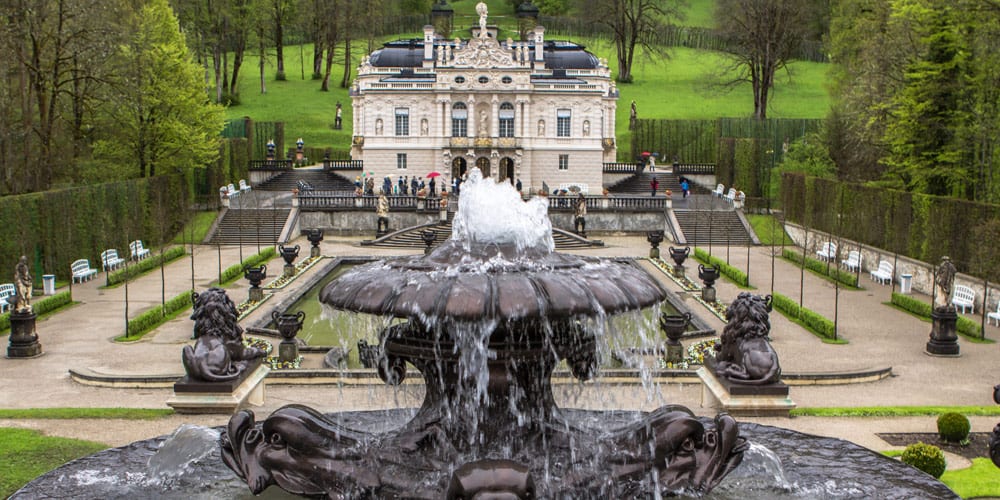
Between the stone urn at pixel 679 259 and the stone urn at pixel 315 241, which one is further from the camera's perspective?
the stone urn at pixel 315 241

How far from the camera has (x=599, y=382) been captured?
20.6 meters

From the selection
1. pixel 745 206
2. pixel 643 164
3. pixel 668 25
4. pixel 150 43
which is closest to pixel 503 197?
pixel 150 43

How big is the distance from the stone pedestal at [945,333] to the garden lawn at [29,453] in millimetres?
19593

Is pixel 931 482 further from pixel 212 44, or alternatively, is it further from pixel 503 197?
pixel 212 44

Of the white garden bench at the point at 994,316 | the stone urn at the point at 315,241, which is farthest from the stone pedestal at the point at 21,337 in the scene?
the white garden bench at the point at 994,316

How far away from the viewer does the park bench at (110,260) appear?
4112cm

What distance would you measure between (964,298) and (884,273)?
6.56 metres

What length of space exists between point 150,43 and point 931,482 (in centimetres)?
4802

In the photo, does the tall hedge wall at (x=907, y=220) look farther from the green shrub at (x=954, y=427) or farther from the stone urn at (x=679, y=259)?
the green shrub at (x=954, y=427)

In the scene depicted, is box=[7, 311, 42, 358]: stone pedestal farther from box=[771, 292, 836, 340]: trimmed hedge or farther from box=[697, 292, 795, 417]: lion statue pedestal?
box=[771, 292, 836, 340]: trimmed hedge

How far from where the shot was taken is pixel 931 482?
1403cm

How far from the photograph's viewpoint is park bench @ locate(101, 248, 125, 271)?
41.1 meters

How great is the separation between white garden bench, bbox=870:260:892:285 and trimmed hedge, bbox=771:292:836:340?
23.5 feet

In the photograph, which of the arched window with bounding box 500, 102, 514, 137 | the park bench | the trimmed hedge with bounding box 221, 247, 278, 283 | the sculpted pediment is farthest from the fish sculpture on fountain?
the arched window with bounding box 500, 102, 514, 137
